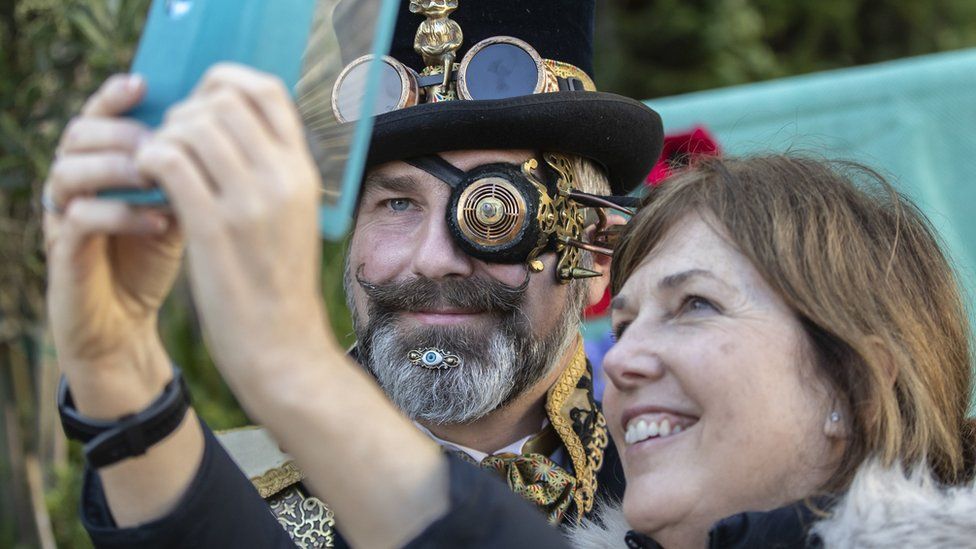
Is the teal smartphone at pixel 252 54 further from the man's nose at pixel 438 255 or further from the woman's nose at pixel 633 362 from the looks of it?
the man's nose at pixel 438 255

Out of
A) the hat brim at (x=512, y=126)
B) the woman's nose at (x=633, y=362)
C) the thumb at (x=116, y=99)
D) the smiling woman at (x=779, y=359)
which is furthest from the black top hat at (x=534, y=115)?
the thumb at (x=116, y=99)

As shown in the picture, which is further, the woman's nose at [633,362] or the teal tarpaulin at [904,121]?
the teal tarpaulin at [904,121]

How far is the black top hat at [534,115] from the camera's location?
260cm

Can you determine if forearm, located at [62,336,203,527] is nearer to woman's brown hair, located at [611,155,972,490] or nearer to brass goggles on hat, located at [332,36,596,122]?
woman's brown hair, located at [611,155,972,490]

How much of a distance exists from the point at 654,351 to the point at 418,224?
860mm

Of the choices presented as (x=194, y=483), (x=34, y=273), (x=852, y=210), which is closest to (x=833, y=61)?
(x=34, y=273)

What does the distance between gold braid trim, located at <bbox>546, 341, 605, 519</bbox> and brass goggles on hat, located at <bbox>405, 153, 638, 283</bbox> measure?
23cm

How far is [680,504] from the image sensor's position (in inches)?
71.2

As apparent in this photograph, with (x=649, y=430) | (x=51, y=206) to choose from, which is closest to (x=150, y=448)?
(x=51, y=206)

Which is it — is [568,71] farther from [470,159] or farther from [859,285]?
[859,285]

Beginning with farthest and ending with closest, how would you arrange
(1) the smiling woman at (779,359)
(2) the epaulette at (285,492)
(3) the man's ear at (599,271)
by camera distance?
(3) the man's ear at (599,271) → (2) the epaulette at (285,492) → (1) the smiling woman at (779,359)

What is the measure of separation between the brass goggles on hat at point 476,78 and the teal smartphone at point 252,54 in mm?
1253

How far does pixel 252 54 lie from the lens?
1.34 m

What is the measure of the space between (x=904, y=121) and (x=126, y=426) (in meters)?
3.72
